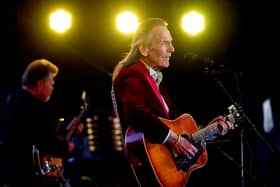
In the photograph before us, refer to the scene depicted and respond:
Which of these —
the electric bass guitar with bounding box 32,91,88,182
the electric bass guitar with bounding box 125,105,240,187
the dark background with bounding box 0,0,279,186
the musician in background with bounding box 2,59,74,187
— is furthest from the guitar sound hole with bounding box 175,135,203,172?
the dark background with bounding box 0,0,279,186

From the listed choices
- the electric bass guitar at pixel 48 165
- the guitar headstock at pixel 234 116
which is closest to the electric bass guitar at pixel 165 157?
the guitar headstock at pixel 234 116

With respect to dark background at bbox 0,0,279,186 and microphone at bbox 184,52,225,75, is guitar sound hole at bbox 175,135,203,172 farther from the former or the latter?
dark background at bbox 0,0,279,186

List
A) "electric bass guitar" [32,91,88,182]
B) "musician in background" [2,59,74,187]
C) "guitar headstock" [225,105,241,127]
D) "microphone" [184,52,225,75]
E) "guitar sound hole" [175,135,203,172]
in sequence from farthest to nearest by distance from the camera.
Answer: "electric bass guitar" [32,91,88,182] < "musician in background" [2,59,74,187] < "microphone" [184,52,225,75] < "guitar headstock" [225,105,241,127] < "guitar sound hole" [175,135,203,172]

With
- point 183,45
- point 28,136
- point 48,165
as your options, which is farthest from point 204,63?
point 183,45

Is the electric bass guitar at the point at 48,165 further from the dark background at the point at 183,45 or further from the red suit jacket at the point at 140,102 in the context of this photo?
the dark background at the point at 183,45

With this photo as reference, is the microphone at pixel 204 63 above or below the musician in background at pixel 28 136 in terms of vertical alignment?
above

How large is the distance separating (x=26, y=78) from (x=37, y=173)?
100cm

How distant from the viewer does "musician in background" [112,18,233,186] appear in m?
3.62

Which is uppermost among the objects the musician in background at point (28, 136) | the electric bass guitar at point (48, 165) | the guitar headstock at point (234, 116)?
the guitar headstock at point (234, 116)

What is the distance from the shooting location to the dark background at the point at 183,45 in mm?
7523

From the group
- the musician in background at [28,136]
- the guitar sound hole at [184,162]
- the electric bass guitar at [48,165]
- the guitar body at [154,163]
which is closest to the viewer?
the guitar body at [154,163]

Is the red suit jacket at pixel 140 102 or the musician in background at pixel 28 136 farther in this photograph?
the musician in background at pixel 28 136

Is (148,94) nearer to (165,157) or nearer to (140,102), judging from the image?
(140,102)

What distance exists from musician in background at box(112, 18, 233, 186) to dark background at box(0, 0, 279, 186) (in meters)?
3.46
